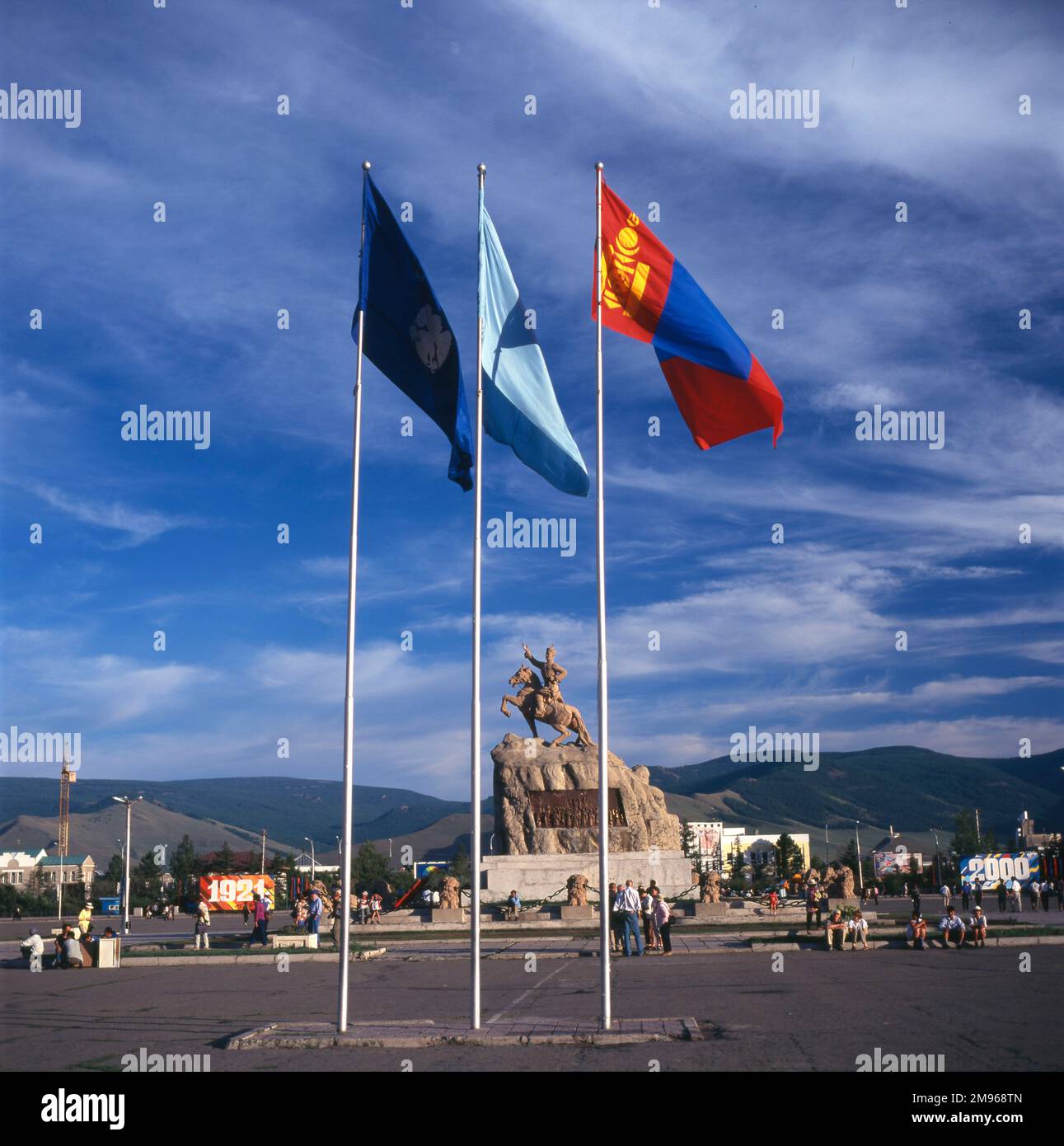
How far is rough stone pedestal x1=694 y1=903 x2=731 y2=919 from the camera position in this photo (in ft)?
141

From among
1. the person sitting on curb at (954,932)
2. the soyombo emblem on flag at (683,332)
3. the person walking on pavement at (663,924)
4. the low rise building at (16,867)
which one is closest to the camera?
the soyombo emblem on flag at (683,332)

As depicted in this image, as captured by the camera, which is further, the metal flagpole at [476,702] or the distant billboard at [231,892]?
the distant billboard at [231,892]

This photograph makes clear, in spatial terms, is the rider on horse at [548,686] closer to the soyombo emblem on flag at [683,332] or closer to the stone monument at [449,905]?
the stone monument at [449,905]

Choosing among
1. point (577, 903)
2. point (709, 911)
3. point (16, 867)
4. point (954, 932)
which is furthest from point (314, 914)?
point (16, 867)

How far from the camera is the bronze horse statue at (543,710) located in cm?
5506

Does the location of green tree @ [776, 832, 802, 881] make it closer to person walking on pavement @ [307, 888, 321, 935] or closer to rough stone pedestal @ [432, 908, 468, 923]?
rough stone pedestal @ [432, 908, 468, 923]

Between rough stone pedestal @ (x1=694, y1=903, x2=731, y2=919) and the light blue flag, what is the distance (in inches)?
1215

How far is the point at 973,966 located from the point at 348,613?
49.1 feet

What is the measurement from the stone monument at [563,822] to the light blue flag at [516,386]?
3492 cm

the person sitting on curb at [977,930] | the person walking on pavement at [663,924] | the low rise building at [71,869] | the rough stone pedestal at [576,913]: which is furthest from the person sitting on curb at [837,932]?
the low rise building at [71,869]

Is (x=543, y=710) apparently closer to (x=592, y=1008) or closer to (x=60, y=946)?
(x=60, y=946)
